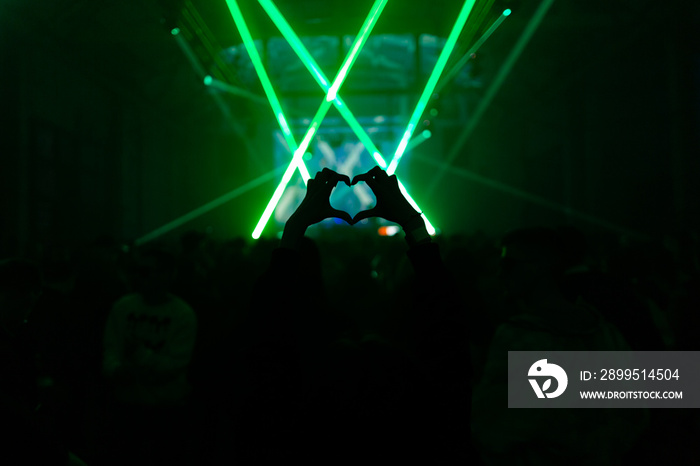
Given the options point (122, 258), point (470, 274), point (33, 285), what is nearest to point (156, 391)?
point (33, 285)

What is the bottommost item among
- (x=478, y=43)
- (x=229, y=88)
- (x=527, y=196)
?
(x=478, y=43)

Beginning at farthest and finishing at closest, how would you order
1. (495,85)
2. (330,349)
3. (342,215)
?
(495,85) → (342,215) → (330,349)

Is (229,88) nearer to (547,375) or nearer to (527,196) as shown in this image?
(547,375)

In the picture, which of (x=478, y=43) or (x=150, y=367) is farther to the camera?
(x=478, y=43)

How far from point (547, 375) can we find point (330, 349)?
118cm

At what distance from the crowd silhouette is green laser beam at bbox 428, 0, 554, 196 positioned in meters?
6.86

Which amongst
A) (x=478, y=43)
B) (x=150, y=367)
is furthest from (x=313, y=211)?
(x=478, y=43)

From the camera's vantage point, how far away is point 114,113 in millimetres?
14172

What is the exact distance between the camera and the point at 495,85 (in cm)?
1538

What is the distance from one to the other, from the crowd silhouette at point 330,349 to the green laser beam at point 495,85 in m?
6.86

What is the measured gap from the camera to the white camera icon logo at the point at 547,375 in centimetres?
211

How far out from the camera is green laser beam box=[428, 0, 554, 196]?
10648mm

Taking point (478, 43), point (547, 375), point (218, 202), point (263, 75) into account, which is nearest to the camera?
Result: point (547, 375)

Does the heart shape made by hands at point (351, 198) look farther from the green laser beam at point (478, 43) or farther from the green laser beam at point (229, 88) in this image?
the green laser beam at point (478, 43)
